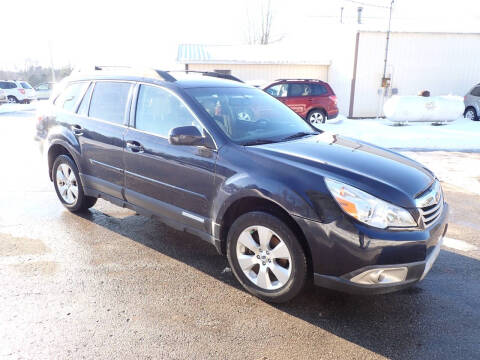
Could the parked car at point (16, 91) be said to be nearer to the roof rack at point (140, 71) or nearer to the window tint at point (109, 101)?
the roof rack at point (140, 71)

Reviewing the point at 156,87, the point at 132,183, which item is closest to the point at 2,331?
the point at 132,183

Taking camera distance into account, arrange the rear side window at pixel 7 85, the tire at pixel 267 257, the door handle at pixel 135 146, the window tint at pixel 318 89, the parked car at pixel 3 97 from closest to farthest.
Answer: the tire at pixel 267 257, the door handle at pixel 135 146, the window tint at pixel 318 89, the parked car at pixel 3 97, the rear side window at pixel 7 85

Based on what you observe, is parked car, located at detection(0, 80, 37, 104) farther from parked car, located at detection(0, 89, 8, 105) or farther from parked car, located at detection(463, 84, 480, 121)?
parked car, located at detection(463, 84, 480, 121)

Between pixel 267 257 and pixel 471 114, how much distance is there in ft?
55.7

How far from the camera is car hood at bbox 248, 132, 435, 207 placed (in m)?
2.88

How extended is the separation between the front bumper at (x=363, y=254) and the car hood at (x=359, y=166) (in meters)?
0.28

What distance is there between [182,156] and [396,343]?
2.25 m

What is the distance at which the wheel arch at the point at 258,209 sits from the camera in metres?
3.01

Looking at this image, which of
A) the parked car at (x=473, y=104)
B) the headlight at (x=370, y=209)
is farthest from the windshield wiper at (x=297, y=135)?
the parked car at (x=473, y=104)

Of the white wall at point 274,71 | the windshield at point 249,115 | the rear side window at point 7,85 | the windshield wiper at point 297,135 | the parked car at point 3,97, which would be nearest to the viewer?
the windshield at point 249,115

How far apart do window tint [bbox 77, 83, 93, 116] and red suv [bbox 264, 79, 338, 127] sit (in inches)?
406

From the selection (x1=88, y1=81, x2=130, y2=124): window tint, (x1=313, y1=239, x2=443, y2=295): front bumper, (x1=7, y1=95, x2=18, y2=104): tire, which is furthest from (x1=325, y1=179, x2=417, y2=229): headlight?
(x1=7, y1=95, x2=18, y2=104): tire

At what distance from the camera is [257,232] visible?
10.6ft

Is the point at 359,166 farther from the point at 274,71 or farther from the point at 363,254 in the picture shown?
the point at 274,71
